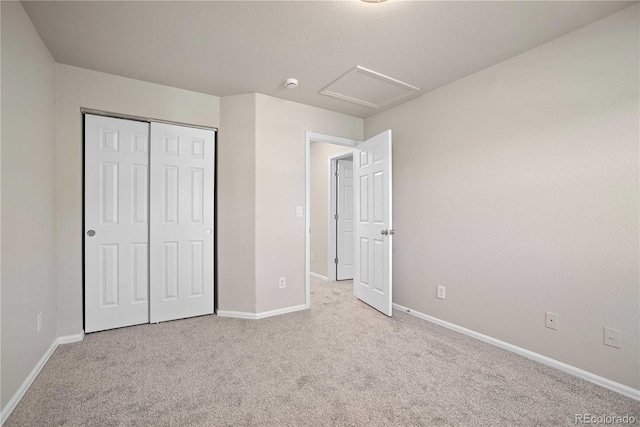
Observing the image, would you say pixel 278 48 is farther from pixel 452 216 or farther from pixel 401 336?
pixel 401 336

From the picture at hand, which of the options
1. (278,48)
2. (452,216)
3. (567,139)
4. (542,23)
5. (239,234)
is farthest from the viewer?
(239,234)

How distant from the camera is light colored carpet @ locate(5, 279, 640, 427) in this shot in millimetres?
1574

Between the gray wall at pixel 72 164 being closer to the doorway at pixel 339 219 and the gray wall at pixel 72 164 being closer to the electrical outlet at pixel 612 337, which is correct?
the doorway at pixel 339 219

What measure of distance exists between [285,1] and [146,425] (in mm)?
2464

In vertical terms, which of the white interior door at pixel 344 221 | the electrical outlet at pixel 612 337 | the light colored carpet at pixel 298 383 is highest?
the white interior door at pixel 344 221

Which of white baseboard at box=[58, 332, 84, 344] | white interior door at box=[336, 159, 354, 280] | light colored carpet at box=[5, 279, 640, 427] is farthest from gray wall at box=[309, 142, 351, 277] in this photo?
white baseboard at box=[58, 332, 84, 344]

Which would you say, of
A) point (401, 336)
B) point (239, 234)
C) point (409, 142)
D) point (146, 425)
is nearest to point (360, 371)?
point (401, 336)

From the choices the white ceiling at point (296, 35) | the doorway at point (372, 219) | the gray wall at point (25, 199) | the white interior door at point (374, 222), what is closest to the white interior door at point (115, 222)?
the gray wall at point (25, 199)

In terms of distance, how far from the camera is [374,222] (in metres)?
3.35

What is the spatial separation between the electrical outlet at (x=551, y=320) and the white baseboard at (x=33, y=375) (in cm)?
338

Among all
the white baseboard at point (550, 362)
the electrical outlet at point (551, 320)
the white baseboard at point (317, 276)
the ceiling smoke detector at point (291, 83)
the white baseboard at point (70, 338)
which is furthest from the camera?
the white baseboard at point (317, 276)

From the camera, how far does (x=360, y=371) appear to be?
79.3 inches

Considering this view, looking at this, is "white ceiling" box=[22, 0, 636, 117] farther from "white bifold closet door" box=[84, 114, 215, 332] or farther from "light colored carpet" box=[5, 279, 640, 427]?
"light colored carpet" box=[5, 279, 640, 427]

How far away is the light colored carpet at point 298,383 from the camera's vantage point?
62.0 inches
